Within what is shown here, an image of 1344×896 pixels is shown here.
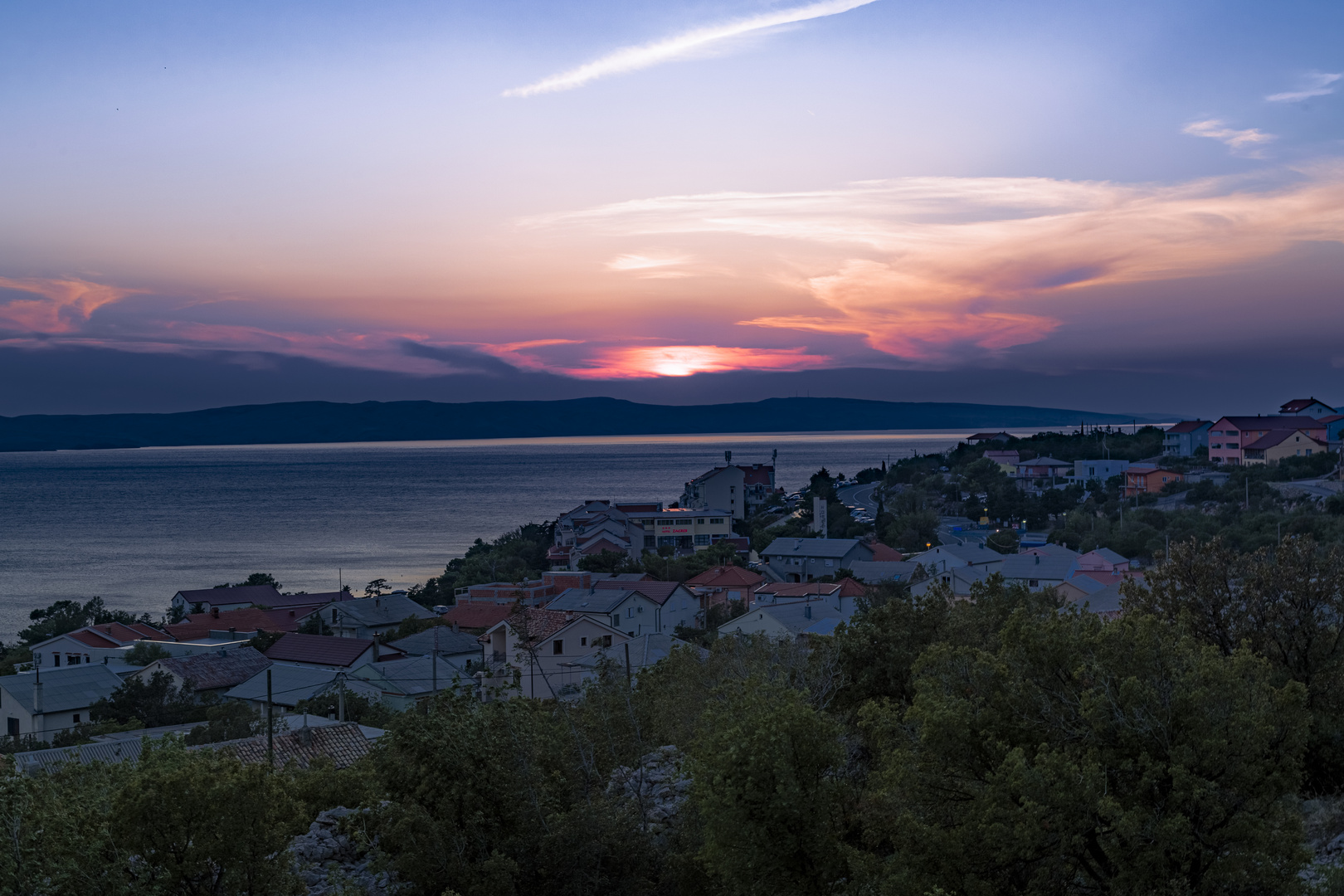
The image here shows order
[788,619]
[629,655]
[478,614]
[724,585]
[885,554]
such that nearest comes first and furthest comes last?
[629,655]
[788,619]
[478,614]
[724,585]
[885,554]

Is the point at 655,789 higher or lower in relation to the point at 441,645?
higher

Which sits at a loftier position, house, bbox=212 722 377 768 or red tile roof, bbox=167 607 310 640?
house, bbox=212 722 377 768

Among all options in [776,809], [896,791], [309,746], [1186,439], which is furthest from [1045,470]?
[776,809]

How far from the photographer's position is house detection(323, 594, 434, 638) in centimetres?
5047

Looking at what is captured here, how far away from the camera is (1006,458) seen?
116 m

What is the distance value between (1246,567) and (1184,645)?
649 cm

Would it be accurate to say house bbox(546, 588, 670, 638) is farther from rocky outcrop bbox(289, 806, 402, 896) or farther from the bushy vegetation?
the bushy vegetation

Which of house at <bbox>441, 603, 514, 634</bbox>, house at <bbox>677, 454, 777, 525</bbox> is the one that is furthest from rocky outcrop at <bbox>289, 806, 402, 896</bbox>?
house at <bbox>677, 454, 777, 525</bbox>

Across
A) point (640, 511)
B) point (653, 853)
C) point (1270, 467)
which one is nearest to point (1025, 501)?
point (1270, 467)

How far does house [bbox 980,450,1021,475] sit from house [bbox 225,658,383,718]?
287 ft

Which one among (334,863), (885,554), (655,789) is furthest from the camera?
(885,554)

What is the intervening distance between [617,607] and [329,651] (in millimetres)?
12154

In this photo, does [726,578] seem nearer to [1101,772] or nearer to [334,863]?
[334,863]

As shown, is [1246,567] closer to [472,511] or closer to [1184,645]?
[1184,645]
